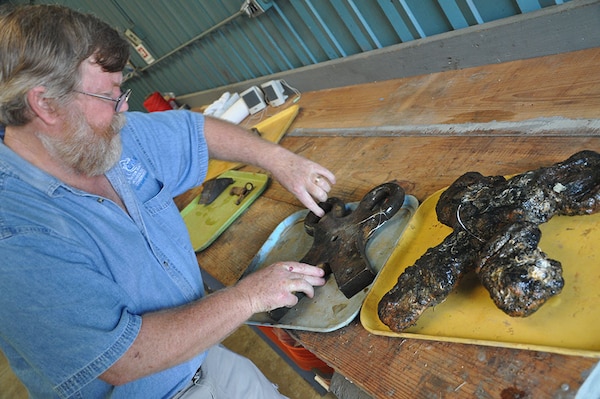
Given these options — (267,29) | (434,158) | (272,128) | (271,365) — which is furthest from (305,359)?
(267,29)

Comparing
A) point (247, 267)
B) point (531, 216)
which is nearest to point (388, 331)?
point (531, 216)

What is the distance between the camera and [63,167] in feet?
4.26

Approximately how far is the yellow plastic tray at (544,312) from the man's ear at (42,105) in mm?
1081

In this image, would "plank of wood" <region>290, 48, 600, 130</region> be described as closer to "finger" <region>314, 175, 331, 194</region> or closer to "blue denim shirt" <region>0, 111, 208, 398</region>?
"finger" <region>314, 175, 331, 194</region>

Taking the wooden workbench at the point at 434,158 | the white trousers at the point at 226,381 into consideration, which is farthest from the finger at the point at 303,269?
the white trousers at the point at 226,381

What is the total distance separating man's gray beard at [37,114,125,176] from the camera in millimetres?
1254

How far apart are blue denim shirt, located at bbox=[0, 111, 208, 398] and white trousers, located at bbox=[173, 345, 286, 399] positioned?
0.07 meters

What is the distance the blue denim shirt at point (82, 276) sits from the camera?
3.32 feet

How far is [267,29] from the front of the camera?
10.3ft

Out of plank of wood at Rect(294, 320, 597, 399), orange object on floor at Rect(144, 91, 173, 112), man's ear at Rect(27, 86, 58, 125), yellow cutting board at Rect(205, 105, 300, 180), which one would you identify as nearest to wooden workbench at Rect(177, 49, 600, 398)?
plank of wood at Rect(294, 320, 597, 399)

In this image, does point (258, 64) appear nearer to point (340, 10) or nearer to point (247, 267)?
point (340, 10)

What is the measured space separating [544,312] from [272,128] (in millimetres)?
2254

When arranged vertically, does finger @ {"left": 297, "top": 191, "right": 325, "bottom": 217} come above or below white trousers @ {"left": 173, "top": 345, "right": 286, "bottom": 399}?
above

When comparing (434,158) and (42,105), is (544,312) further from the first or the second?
(42,105)
